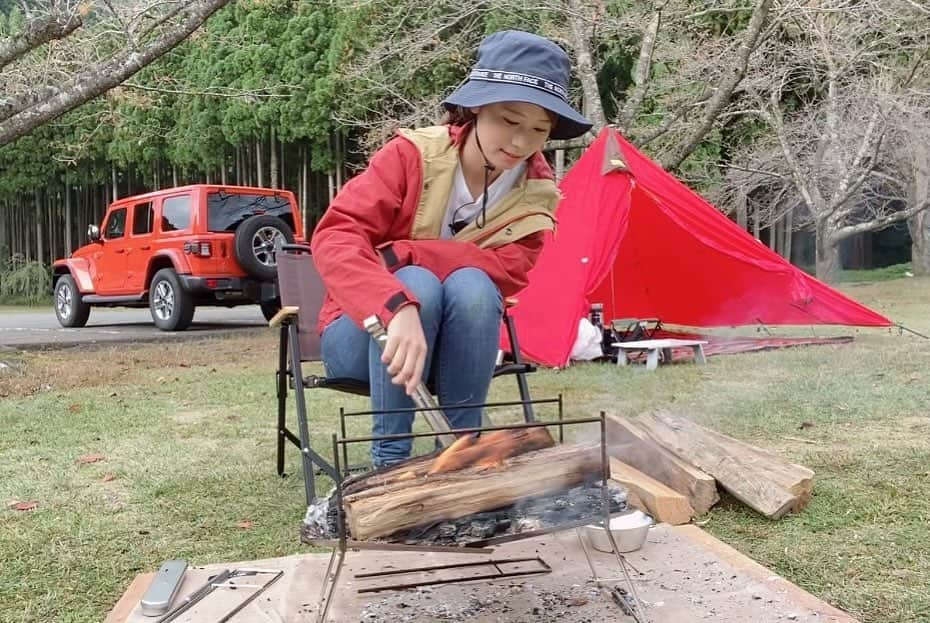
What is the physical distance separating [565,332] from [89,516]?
288 cm

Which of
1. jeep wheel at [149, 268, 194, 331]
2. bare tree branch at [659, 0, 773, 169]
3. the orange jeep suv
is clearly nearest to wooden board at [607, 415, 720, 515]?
bare tree branch at [659, 0, 773, 169]

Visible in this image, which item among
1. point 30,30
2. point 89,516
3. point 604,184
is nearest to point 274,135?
point 30,30

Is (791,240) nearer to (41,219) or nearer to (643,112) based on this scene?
(643,112)

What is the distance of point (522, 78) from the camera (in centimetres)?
155

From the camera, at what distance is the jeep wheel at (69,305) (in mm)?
9102

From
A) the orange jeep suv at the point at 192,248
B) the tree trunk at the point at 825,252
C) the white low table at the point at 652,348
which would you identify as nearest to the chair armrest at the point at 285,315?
the white low table at the point at 652,348

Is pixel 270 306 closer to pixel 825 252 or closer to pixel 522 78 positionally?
pixel 522 78

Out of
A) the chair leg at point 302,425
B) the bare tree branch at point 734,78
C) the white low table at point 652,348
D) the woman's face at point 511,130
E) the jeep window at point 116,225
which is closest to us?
the woman's face at point 511,130

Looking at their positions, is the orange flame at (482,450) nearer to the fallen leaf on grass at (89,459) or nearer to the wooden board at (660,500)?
the wooden board at (660,500)

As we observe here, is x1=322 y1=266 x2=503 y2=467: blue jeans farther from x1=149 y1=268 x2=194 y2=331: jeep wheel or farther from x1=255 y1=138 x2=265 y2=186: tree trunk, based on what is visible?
x1=255 y1=138 x2=265 y2=186: tree trunk

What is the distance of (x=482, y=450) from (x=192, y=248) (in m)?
6.45

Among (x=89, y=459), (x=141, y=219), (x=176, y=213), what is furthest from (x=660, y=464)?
(x=141, y=219)

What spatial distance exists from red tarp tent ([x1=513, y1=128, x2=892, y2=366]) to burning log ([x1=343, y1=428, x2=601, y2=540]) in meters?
2.73

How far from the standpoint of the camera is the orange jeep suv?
7.31 metres
